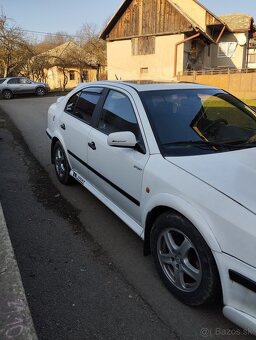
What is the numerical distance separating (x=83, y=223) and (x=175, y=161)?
1.86 m

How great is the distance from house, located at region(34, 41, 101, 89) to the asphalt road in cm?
3401

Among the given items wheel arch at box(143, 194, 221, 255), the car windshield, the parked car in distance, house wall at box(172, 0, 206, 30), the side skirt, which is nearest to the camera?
wheel arch at box(143, 194, 221, 255)

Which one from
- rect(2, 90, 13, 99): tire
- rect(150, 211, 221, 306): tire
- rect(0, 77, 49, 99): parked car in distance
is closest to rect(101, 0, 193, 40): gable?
rect(0, 77, 49, 99): parked car in distance

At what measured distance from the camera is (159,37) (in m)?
27.2

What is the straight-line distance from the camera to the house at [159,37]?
85.8ft

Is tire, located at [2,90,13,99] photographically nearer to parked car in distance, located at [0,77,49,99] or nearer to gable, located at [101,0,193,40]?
parked car in distance, located at [0,77,49,99]

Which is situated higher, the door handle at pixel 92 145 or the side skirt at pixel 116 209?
the door handle at pixel 92 145

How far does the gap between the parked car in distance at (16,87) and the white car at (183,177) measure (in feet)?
72.8

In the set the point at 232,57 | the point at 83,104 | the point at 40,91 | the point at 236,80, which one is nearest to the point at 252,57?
the point at 232,57

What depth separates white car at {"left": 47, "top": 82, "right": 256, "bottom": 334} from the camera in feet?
7.49

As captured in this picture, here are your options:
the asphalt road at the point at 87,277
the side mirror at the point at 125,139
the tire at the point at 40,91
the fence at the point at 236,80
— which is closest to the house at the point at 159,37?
the fence at the point at 236,80

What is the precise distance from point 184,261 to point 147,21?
27.9m

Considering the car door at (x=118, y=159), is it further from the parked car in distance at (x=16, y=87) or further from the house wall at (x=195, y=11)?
the house wall at (x=195, y=11)

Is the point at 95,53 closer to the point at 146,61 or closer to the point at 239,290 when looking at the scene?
the point at 146,61
